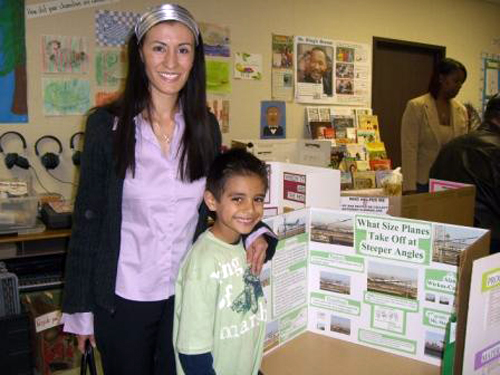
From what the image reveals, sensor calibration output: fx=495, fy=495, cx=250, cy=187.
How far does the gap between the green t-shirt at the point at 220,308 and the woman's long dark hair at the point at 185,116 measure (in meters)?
0.20

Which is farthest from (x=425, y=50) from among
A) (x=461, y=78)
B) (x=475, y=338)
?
(x=475, y=338)

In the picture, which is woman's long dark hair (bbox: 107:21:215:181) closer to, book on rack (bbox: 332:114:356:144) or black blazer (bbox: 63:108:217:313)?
black blazer (bbox: 63:108:217:313)

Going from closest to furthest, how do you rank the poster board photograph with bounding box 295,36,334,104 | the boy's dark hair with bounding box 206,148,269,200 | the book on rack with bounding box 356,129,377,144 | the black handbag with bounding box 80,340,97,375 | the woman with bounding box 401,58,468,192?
the boy's dark hair with bounding box 206,148,269,200, the black handbag with bounding box 80,340,97,375, the woman with bounding box 401,58,468,192, the poster board photograph with bounding box 295,36,334,104, the book on rack with bounding box 356,129,377,144

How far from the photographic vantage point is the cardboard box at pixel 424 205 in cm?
143


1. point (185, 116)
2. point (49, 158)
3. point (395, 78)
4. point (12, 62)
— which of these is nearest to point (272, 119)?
point (395, 78)

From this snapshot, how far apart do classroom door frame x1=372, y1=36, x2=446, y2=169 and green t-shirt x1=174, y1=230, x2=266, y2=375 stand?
3.93 m

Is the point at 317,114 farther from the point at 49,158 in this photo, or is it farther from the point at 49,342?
the point at 49,342

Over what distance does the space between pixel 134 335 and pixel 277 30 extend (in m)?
3.25

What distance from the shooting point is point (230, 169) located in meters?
1.16

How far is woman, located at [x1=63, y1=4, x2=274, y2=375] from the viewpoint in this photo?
118cm

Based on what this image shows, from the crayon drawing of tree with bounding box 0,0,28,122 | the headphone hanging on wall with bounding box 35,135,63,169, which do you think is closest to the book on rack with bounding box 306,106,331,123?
the headphone hanging on wall with bounding box 35,135,63,169

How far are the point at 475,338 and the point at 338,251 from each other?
1.47 feet

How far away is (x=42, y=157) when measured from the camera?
2.98 m

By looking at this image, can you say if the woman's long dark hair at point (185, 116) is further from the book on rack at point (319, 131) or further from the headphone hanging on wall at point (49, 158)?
the book on rack at point (319, 131)
